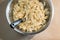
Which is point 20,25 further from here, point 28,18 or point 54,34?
point 54,34

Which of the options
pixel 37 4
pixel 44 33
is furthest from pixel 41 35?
pixel 37 4

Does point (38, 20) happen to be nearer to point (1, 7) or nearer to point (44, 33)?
point (44, 33)

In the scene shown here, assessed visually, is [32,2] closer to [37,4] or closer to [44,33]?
[37,4]

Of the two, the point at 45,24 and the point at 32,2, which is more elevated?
the point at 32,2

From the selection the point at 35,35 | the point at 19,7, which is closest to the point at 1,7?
the point at 19,7

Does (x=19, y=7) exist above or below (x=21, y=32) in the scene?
above

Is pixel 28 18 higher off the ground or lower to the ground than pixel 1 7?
lower
